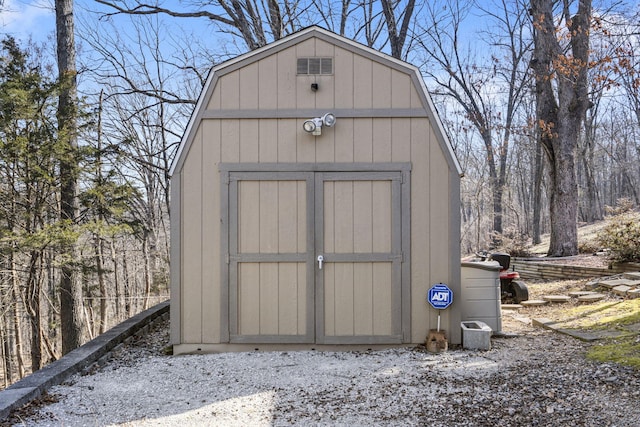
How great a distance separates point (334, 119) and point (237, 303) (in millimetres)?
2195

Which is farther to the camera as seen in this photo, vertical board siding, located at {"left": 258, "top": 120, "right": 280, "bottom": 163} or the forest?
the forest

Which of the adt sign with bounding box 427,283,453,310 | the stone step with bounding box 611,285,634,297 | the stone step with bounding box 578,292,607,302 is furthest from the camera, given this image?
the stone step with bounding box 578,292,607,302

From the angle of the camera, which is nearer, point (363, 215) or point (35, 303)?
point (363, 215)

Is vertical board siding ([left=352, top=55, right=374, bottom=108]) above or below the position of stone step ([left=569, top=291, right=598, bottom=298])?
above

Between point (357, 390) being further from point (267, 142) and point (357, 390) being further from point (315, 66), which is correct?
point (315, 66)

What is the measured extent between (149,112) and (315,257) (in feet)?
38.5

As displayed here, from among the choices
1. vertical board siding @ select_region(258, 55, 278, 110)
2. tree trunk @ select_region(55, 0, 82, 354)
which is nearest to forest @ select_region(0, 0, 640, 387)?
tree trunk @ select_region(55, 0, 82, 354)

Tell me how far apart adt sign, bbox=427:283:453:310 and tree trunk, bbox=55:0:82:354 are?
5609 mm

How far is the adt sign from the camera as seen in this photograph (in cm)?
505

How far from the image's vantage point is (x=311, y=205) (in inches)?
205

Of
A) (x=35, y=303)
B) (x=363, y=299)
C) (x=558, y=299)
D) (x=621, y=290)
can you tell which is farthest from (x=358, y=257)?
(x=35, y=303)

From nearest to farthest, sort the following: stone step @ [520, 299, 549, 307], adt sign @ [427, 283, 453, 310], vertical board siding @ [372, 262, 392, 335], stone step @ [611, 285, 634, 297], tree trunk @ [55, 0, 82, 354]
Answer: adt sign @ [427, 283, 453, 310], vertical board siding @ [372, 262, 392, 335], stone step @ [611, 285, 634, 297], stone step @ [520, 299, 549, 307], tree trunk @ [55, 0, 82, 354]

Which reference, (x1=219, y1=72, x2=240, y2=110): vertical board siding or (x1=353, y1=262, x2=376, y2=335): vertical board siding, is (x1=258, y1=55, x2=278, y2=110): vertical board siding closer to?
(x1=219, y1=72, x2=240, y2=110): vertical board siding

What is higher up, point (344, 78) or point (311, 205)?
point (344, 78)
